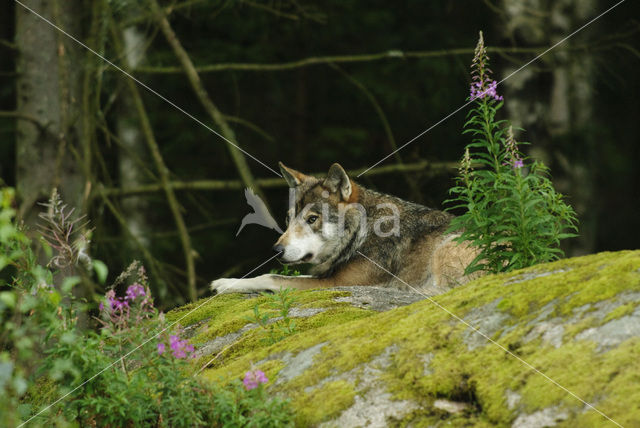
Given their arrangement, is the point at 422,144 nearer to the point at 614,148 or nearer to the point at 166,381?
the point at 614,148

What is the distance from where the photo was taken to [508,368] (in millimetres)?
2658

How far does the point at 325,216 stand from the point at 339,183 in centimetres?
36

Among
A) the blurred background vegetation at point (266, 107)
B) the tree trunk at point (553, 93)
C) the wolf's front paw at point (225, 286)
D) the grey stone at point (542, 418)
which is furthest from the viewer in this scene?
the tree trunk at point (553, 93)

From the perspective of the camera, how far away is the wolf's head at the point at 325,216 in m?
6.57

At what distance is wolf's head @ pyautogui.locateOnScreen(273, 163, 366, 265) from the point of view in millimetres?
6574

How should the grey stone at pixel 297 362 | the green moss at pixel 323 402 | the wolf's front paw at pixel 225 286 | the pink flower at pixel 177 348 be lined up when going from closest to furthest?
1. the green moss at pixel 323 402
2. the pink flower at pixel 177 348
3. the grey stone at pixel 297 362
4. the wolf's front paw at pixel 225 286

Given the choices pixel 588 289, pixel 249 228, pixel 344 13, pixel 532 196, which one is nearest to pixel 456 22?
pixel 344 13

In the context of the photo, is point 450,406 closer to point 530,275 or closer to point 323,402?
point 323,402

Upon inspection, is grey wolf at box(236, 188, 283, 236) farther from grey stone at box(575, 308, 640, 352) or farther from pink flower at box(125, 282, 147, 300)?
grey stone at box(575, 308, 640, 352)

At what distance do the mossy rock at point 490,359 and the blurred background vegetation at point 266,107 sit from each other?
12.6ft

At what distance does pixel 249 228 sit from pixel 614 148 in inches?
283

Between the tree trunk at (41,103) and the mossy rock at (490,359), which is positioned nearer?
the mossy rock at (490,359)

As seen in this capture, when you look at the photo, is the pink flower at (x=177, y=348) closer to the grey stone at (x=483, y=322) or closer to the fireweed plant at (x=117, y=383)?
the fireweed plant at (x=117, y=383)

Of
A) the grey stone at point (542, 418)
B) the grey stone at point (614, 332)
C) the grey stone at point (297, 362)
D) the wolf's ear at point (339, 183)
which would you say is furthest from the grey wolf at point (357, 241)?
the grey stone at point (542, 418)
